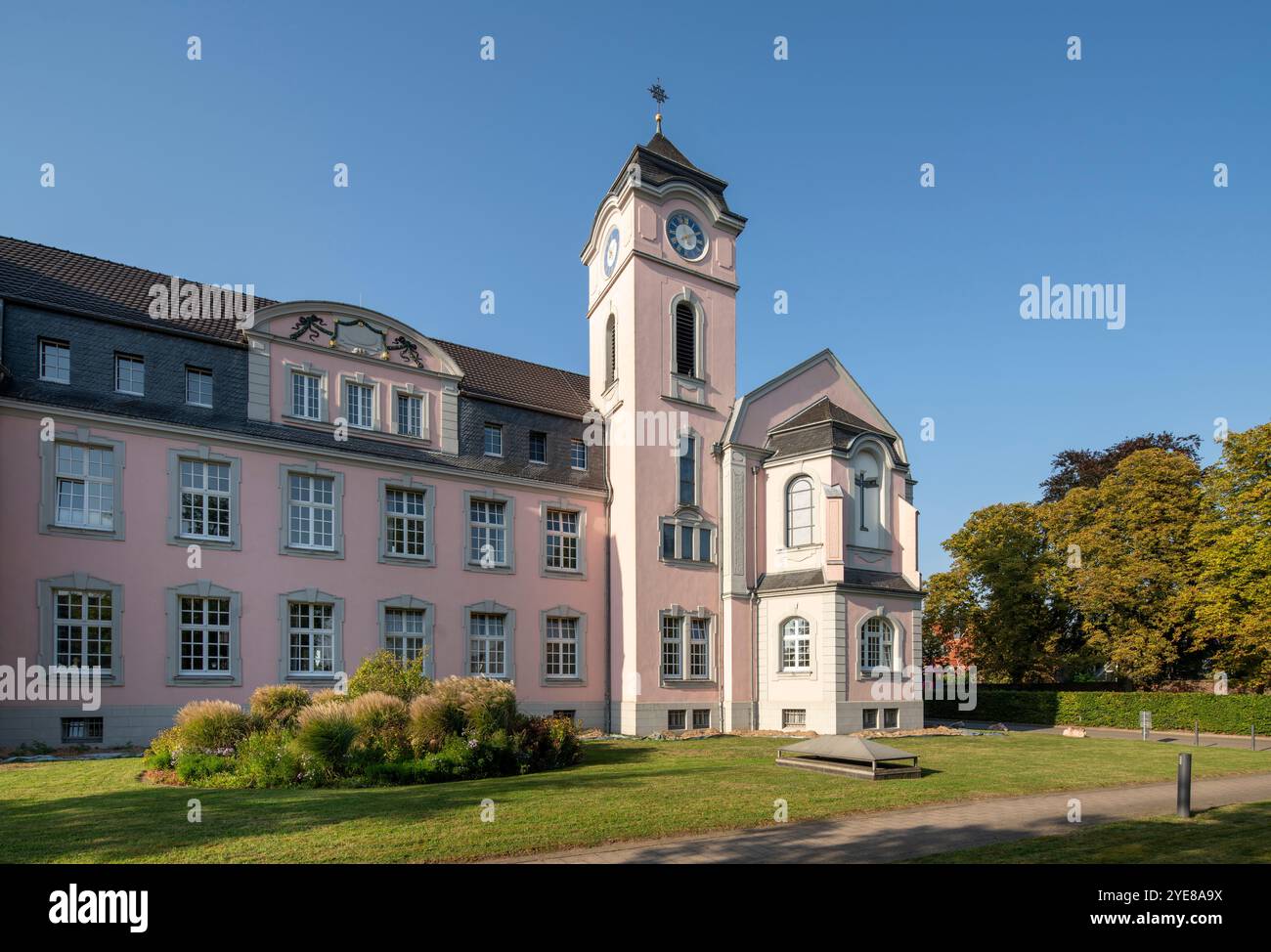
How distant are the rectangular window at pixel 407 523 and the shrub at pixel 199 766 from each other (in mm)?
11268

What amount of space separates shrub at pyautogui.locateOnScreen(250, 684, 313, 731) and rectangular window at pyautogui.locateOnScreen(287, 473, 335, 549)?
7143 millimetres

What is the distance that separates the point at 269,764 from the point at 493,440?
16.1 meters

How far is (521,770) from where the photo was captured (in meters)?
17.1

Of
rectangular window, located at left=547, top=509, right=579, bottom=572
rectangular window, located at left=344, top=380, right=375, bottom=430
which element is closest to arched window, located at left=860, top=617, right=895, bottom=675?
rectangular window, located at left=547, top=509, right=579, bottom=572

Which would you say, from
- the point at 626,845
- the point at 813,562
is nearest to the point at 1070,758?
the point at 813,562

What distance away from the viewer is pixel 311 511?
2520 centimetres

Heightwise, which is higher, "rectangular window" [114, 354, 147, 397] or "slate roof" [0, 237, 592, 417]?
"slate roof" [0, 237, 592, 417]

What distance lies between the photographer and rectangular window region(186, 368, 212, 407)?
2370 centimetres

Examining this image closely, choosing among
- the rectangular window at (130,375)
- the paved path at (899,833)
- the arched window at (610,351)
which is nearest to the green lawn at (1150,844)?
the paved path at (899,833)

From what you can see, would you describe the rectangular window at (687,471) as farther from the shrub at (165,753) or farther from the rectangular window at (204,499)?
the shrub at (165,753)

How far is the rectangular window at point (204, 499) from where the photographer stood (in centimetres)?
2306

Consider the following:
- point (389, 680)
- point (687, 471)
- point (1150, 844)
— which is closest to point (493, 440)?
point (687, 471)

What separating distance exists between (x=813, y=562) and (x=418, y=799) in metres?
19.3

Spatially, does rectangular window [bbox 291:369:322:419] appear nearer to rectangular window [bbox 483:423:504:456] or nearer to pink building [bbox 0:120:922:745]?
pink building [bbox 0:120:922:745]
